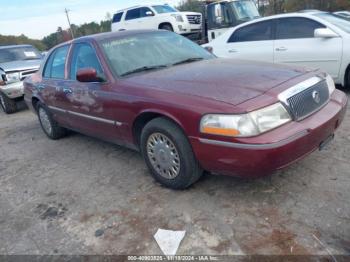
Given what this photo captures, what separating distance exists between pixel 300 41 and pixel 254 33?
1049 mm

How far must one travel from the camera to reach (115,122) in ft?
12.7

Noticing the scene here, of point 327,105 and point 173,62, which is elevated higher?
point 173,62

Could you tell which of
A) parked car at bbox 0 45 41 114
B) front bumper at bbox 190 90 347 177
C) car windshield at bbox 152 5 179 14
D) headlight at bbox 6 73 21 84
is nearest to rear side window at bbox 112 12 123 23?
car windshield at bbox 152 5 179 14

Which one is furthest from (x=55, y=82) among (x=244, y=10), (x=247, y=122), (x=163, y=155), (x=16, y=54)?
(x=244, y=10)

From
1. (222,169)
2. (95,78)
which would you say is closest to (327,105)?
(222,169)

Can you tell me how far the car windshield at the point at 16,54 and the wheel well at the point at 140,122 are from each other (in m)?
8.18

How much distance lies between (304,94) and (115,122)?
1.99 metres

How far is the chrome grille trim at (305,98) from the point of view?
2918 millimetres

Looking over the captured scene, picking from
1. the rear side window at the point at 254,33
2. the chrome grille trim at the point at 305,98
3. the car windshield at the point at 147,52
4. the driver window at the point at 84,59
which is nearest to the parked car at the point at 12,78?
the driver window at the point at 84,59

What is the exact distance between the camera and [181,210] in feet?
10.3

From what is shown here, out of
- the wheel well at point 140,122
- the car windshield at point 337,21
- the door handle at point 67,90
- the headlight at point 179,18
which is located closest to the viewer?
the wheel well at point 140,122

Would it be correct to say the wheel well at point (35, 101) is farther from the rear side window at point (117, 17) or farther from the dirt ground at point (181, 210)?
the rear side window at point (117, 17)

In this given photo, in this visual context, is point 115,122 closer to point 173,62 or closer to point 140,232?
point 173,62

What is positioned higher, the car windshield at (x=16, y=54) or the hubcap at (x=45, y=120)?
the car windshield at (x=16, y=54)
